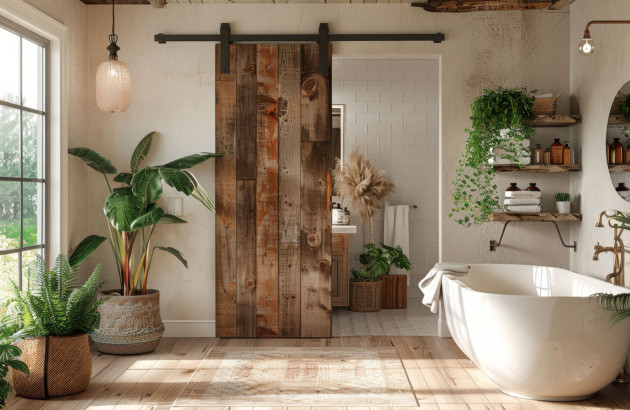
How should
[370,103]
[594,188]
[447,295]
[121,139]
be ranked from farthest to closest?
[370,103] < [121,139] < [594,188] < [447,295]

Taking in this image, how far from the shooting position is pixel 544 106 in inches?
187

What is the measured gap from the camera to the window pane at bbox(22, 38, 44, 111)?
402cm

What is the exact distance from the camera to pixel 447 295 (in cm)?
418

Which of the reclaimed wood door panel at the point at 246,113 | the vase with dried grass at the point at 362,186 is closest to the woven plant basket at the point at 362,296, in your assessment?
the vase with dried grass at the point at 362,186

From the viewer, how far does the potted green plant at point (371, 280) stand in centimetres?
604

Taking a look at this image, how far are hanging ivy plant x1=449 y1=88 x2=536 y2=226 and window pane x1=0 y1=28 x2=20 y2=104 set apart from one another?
128 inches

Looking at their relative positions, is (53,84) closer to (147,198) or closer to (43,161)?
(43,161)

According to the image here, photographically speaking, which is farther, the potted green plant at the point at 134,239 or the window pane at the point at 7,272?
the potted green plant at the point at 134,239

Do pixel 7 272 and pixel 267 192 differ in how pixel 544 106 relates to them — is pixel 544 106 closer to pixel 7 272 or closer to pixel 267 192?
pixel 267 192

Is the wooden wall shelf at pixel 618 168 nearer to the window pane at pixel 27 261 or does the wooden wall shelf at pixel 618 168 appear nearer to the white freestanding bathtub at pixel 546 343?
the white freestanding bathtub at pixel 546 343

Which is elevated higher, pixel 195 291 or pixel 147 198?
pixel 147 198

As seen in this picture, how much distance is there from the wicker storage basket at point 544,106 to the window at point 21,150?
363 cm

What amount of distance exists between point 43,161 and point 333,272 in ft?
9.24

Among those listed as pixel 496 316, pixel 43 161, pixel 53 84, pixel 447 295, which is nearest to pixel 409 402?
pixel 496 316
